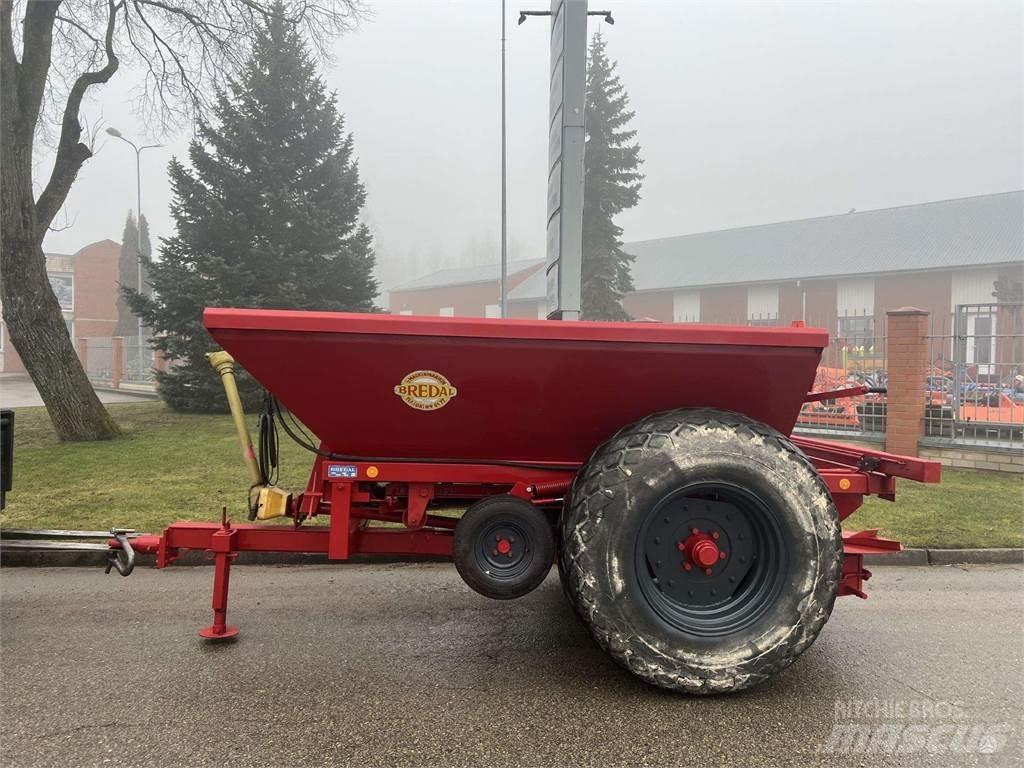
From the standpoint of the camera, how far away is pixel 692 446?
2787 millimetres

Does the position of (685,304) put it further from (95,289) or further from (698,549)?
(698,549)

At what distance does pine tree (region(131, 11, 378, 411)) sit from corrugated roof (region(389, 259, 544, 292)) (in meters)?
30.8

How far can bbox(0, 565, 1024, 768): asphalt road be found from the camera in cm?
250

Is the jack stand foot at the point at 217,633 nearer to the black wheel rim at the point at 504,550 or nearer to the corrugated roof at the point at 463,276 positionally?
the black wheel rim at the point at 504,550

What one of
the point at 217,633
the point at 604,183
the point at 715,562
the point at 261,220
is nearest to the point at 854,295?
the point at 604,183

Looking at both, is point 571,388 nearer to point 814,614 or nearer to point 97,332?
point 814,614

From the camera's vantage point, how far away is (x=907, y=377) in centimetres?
944

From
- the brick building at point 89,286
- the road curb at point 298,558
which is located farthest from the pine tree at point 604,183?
the brick building at point 89,286

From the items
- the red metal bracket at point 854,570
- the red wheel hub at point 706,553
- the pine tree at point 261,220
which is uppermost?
the pine tree at point 261,220

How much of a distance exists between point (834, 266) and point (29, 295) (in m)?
37.3

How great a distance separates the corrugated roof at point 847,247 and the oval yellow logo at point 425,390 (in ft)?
123

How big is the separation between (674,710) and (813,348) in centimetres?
159

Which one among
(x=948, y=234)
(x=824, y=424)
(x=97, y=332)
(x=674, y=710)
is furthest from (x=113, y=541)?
(x=97, y=332)

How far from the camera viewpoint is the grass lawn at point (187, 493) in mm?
5816
